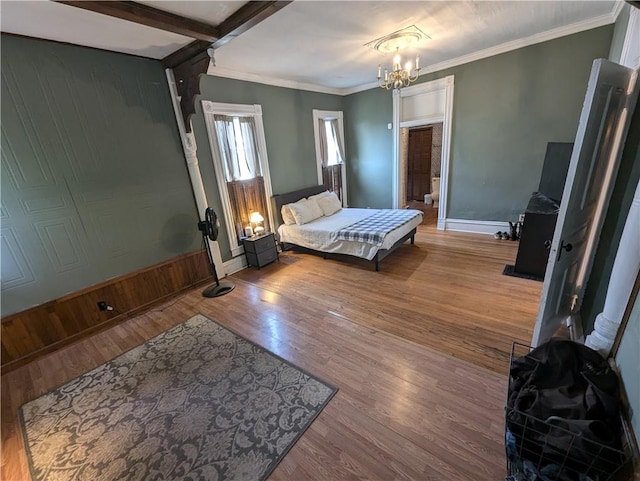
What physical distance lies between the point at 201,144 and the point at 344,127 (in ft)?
10.7

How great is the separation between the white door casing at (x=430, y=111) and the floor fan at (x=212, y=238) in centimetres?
374

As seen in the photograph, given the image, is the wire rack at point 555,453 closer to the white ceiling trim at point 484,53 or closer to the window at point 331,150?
the white ceiling trim at point 484,53

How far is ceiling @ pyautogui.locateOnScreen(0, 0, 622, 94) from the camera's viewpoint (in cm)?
201

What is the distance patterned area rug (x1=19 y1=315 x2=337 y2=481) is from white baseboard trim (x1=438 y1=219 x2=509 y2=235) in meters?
4.06

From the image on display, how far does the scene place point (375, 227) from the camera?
3.68m

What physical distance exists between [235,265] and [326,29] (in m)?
3.12

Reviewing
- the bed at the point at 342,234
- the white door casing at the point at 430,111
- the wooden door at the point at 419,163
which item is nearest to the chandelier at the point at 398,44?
the white door casing at the point at 430,111

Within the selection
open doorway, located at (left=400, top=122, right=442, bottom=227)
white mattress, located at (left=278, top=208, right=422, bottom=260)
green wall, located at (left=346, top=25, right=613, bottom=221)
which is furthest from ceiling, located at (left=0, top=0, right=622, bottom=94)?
open doorway, located at (left=400, top=122, right=442, bottom=227)

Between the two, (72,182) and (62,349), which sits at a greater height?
(72,182)

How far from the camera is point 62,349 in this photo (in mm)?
2508

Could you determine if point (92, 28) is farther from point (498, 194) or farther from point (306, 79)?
point (498, 194)

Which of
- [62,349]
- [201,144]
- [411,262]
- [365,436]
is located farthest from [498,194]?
[62,349]

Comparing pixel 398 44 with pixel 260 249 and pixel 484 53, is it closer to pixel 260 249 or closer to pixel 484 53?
pixel 484 53

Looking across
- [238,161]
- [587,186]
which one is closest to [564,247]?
[587,186]
